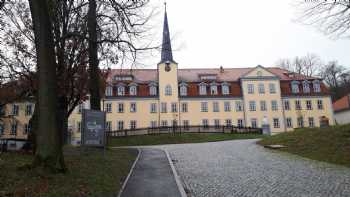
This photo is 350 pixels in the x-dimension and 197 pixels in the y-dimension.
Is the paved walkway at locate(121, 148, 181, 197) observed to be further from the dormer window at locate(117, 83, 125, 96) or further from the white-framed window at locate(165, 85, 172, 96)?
the dormer window at locate(117, 83, 125, 96)

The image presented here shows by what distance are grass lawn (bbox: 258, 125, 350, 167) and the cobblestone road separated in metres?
1.44

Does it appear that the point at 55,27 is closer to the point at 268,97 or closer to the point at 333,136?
the point at 333,136

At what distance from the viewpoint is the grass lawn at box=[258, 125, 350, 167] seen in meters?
14.3

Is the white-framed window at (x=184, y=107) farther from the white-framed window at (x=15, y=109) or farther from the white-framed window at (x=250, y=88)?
the white-framed window at (x=15, y=109)

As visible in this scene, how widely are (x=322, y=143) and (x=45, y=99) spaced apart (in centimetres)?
1555

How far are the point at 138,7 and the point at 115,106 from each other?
3715 centimetres

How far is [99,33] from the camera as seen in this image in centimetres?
1212

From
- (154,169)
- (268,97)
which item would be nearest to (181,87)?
(268,97)

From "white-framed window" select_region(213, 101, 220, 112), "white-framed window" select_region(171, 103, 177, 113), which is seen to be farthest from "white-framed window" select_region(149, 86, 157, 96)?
"white-framed window" select_region(213, 101, 220, 112)

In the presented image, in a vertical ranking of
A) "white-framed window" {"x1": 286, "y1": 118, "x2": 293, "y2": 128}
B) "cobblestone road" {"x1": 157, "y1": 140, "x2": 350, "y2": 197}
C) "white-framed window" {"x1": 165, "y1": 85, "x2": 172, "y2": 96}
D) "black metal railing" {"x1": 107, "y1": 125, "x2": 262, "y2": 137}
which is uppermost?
"white-framed window" {"x1": 165, "y1": 85, "x2": 172, "y2": 96}

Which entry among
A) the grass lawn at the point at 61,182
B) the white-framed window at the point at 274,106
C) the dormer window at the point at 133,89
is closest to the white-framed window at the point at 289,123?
the white-framed window at the point at 274,106

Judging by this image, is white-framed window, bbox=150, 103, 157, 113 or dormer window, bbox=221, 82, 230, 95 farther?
dormer window, bbox=221, 82, 230, 95

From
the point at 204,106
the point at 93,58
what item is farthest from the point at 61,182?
the point at 204,106

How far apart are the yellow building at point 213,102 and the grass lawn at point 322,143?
26779mm
